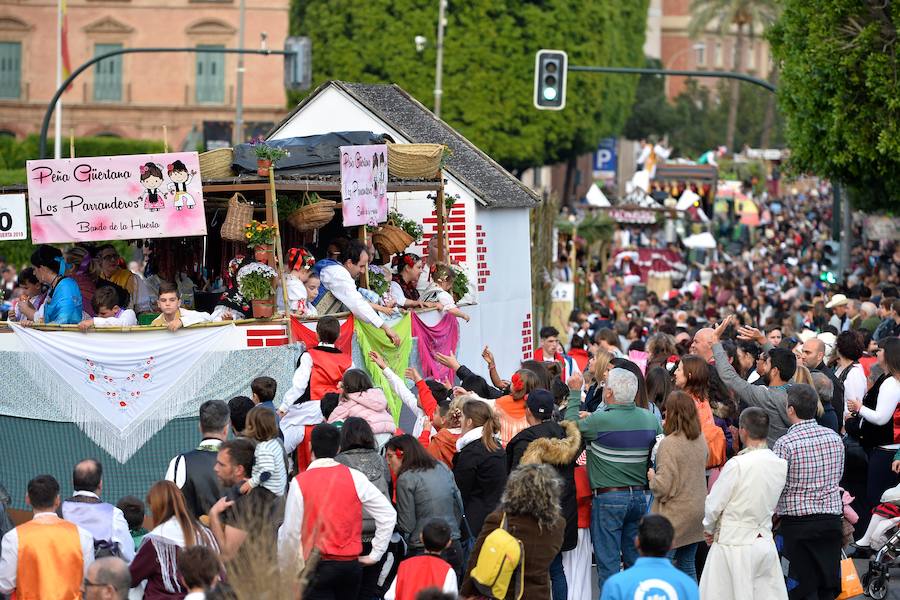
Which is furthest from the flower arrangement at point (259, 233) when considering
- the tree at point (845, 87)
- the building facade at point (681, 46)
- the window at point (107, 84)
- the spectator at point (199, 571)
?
the building facade at point (681, 46)

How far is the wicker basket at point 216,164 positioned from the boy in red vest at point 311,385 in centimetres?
185

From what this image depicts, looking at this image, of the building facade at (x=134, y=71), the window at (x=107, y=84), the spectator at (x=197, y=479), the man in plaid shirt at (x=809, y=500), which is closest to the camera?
the spectator at (x=197, y=479)

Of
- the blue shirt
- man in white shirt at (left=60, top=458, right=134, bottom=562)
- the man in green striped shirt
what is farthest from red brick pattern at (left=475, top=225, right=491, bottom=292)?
the blue shirt

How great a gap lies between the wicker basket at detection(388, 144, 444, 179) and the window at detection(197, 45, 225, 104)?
5689 centimetres

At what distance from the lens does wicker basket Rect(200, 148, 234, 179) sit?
528 inches

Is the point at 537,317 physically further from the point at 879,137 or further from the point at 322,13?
the point at 322,13

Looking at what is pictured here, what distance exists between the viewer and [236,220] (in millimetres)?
13156

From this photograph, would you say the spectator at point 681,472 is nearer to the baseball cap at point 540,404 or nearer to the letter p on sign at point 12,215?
the baseball cap at point 540,404

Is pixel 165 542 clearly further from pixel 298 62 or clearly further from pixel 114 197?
pixel 298 62

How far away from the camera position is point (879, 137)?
21250 mm

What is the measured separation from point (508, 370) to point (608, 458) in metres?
9.97

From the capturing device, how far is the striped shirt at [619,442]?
10133 mm

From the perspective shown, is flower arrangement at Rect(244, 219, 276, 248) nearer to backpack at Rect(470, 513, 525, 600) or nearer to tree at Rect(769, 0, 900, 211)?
backpack at Rect(470, 513, 525, 600)

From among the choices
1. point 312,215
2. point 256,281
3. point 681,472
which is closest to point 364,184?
point 312,215
